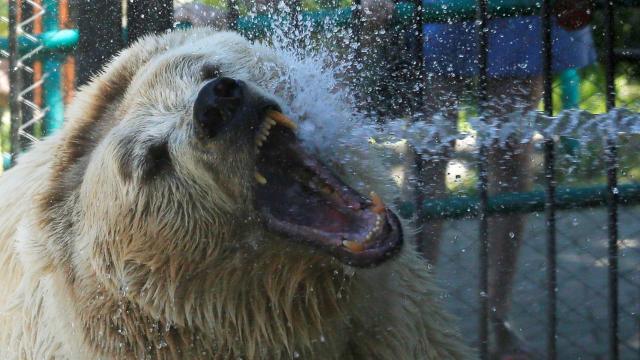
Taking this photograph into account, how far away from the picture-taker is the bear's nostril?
2.46 meters

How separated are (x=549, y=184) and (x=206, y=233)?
5.95 ft

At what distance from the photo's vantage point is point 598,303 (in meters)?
5.08

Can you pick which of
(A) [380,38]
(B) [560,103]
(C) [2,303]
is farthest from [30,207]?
(B) [560,103]

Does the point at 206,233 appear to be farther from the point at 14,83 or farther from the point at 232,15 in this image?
the point at 14,83

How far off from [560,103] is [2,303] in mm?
2958

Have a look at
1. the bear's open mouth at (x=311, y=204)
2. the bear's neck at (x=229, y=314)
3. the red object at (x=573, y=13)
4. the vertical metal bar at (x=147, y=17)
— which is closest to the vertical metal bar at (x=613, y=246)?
the red object at (x=573, y=13)

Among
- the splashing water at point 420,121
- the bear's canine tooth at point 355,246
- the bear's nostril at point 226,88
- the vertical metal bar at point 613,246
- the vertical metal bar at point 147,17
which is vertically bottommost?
the vertical metal bar at point 613,246

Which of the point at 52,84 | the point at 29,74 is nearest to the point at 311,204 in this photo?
the point at 52,84

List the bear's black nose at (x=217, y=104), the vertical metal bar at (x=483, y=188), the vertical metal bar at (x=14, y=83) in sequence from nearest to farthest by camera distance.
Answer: the bear's black nose at (x=217, y=104), the vertical metal bar at (x=483, y=188), the vertical metal bar at (x=14, y=83)

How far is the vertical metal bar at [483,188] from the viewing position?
13.3ft

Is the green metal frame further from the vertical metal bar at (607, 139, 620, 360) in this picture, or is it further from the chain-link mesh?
the chain-link mesh

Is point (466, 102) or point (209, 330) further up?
point (466, 102)

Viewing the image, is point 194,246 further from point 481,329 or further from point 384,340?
point 481,329

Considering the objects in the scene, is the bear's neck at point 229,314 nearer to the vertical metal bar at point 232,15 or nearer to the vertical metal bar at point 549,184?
the vertical metal bar at point 549,184
